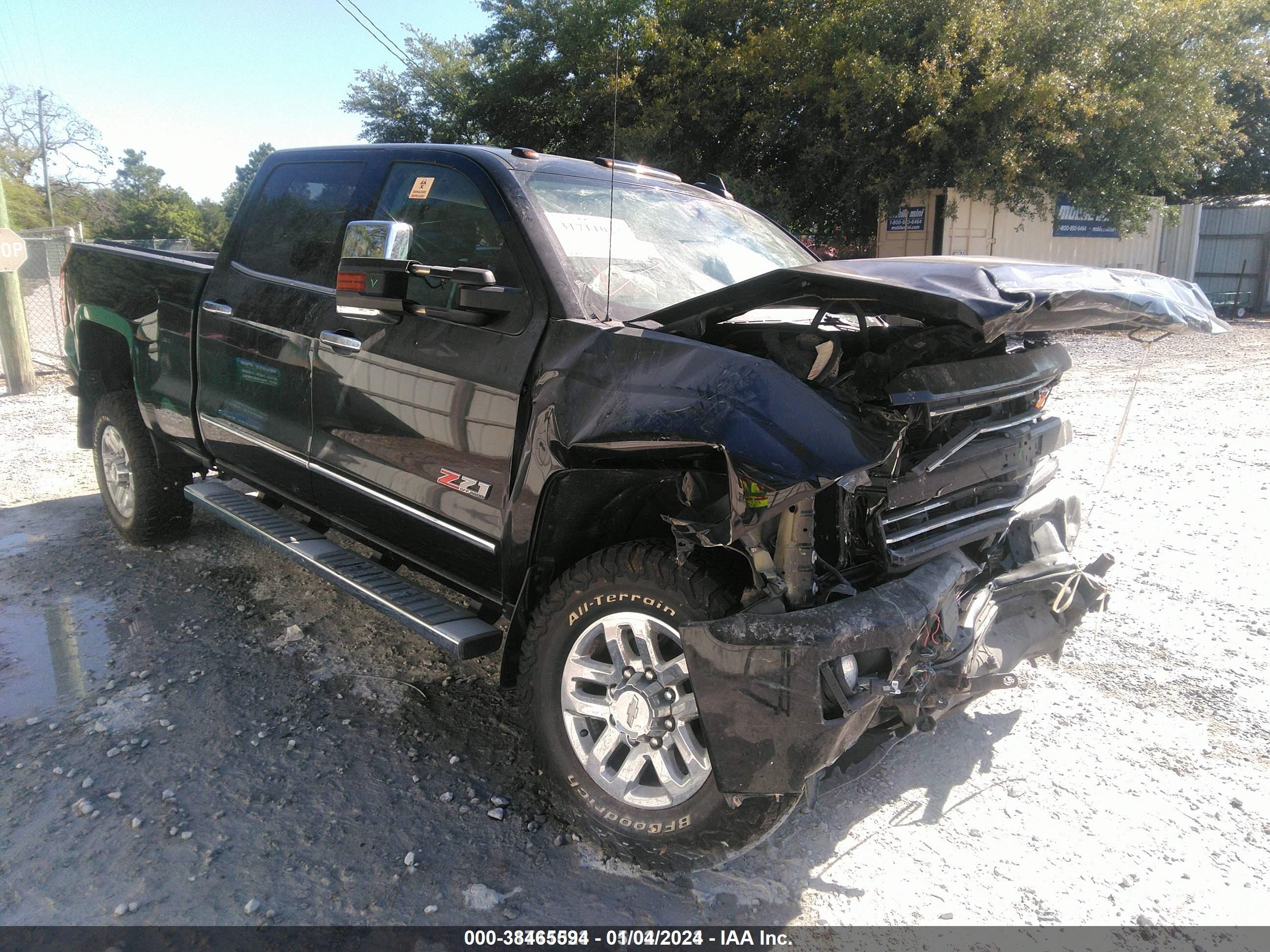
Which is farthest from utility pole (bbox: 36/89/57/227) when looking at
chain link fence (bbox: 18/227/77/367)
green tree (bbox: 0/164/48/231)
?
chain link fence (bbox: 18/227/77/367)

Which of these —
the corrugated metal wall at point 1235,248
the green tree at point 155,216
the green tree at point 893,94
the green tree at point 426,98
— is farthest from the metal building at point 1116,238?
the green tree at point 155,216

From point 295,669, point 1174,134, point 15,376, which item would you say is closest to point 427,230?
point 295,669

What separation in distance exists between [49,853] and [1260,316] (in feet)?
76.6

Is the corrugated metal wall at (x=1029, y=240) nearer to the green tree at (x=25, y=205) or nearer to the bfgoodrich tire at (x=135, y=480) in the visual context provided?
the bfgoodrich tire at (x=135, y=480)

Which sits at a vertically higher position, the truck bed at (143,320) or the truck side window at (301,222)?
the truck side window at (301,222)

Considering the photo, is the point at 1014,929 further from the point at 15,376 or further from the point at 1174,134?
the point at 1174,134

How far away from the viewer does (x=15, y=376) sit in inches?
406

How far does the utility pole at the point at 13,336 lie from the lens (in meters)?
10.2

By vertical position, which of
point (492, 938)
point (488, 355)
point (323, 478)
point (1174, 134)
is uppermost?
point (1174, 134)

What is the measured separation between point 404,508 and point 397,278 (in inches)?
34.3

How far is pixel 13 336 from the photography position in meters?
10.2

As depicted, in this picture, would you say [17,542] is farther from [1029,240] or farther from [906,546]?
[1029,240]

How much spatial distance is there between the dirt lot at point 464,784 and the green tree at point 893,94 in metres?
11.8

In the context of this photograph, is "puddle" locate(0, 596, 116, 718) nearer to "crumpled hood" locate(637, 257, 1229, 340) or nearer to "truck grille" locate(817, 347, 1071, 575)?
"crumpled hood" locate(637, 257, 1229, 340)
